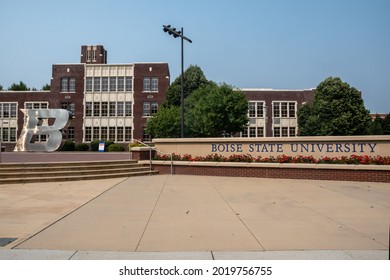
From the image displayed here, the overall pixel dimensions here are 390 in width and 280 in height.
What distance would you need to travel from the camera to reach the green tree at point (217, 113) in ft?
110

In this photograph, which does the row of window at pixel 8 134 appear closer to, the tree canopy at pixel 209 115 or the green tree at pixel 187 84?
the tree canopy at pixel 209 115

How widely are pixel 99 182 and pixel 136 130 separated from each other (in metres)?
35.9

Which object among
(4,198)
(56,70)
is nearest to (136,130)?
(56,70)

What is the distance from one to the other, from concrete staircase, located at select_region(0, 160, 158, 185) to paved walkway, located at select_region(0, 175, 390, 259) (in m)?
1.39

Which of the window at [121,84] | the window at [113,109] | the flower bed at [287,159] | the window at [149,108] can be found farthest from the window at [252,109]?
the flower bed at [287,159]

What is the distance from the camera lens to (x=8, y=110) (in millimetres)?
51000

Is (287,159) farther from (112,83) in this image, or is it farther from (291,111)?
(112,83)

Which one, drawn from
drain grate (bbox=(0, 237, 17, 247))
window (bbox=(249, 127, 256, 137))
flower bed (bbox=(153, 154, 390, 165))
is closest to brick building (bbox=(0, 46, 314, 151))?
window (bbox=(249, 127, 256, 137))

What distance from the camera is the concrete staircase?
1249 centimetres

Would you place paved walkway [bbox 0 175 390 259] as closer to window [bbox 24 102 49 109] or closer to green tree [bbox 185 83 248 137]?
green tree [bbox 185 83 248 137]

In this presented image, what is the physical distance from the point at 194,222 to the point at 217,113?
2779 centimetres

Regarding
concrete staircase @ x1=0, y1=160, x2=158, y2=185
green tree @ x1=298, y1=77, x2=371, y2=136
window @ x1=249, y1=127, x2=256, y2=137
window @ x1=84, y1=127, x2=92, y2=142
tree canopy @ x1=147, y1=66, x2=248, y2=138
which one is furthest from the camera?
window @ x1=249, y1=127, x2=256, y2=137

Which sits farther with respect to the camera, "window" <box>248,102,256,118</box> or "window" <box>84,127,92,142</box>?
"window" <box>248,102,256,118</box>

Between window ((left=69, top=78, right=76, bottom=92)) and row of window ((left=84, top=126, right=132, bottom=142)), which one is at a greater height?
window ((left=69, top=78, right=76, bottom=92))
